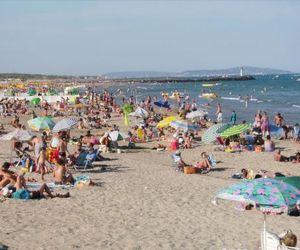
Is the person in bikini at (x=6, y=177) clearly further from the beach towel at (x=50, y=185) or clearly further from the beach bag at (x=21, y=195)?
the beach towel at (x=50, y=185)

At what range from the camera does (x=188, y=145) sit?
21406mm

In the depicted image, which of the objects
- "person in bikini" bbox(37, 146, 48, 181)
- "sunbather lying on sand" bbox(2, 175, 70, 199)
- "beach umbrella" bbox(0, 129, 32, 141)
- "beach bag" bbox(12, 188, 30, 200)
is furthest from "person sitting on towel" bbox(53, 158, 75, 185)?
"beach umbrella" bbox(0, 129, 32, 141)

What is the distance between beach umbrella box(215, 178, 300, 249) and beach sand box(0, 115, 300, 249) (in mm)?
968

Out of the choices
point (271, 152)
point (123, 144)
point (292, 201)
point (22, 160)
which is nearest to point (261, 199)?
point (292, 201)

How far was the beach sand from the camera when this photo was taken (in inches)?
345

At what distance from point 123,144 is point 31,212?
11.9m

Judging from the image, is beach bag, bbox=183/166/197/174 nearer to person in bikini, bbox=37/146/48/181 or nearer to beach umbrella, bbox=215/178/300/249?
A: person in bikini, bbox=37/146/48/181

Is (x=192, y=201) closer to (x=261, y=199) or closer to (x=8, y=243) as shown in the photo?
(x=261, y=199)

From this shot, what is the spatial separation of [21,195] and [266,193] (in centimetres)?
541

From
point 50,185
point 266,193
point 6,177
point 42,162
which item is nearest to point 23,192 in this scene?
point 6,177

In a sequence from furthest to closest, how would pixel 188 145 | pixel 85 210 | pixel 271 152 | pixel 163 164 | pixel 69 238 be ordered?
1. pixel 188 145
2. pixel 271 152
3. pixel 163 164
4. pixel 85 210
5. pixel 69 238

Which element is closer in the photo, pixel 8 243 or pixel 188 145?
pixel 8 243

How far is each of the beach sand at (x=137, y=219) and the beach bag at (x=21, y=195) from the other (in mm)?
193

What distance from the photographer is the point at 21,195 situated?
11.2 metres
